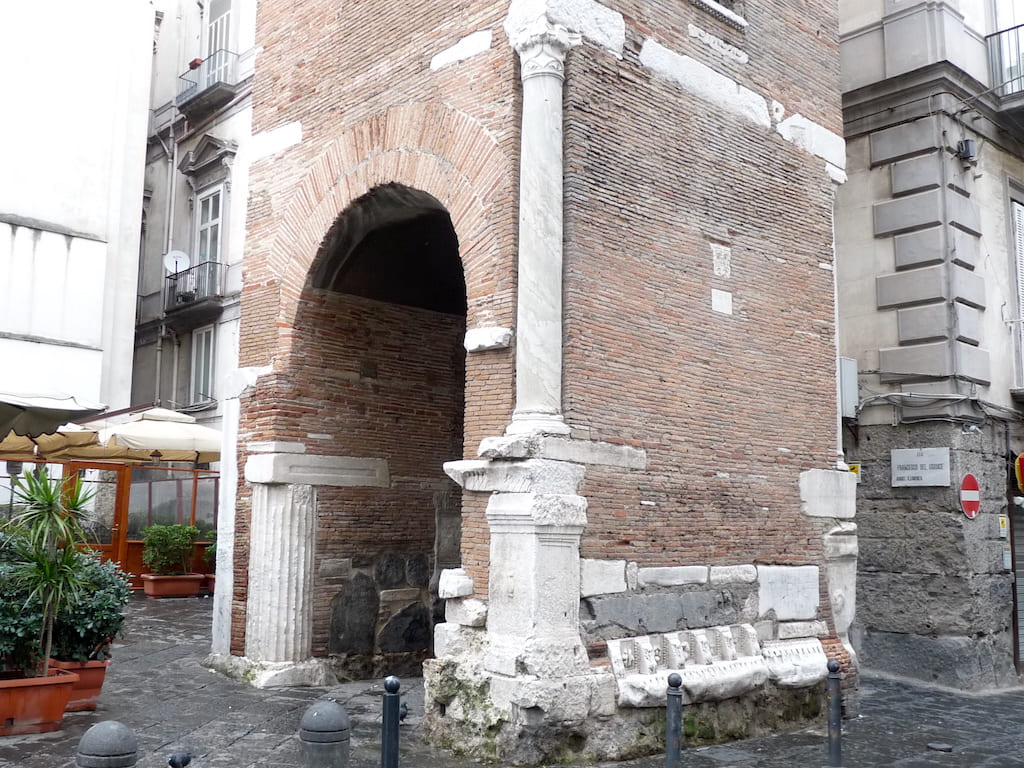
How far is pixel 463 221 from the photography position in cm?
739

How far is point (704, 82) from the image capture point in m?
8.14

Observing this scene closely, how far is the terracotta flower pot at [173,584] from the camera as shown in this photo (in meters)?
14.2

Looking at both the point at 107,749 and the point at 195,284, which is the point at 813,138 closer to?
the point at 107,749

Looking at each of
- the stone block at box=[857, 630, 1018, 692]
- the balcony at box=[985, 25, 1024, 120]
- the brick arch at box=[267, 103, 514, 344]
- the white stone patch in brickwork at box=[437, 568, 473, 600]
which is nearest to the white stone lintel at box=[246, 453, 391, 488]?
the brick arch at box=[267, 103, 514, 344]

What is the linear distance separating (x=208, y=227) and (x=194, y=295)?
4.82 ft

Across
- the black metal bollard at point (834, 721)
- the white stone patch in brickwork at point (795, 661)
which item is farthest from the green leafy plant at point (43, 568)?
the white stone patch in brickwork at point (795, 661)

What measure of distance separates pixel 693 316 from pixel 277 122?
171 inches

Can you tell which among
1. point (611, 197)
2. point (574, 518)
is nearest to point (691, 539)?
point (574, 518)

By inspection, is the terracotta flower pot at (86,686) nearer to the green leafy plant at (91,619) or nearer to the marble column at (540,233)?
the green leafy plant at (91,619)

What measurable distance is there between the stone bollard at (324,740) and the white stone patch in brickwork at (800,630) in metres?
4.35

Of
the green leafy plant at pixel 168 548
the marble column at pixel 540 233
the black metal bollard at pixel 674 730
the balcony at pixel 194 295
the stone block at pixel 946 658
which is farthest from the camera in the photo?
the balcony at pixel 194 295

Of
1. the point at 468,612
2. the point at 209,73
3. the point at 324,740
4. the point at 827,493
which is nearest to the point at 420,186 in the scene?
the point at 468,612

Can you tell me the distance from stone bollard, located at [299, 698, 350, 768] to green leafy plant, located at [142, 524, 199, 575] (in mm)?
10372

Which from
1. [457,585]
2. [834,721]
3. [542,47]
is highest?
[542,47]
